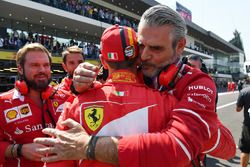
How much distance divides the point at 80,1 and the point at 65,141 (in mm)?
24943

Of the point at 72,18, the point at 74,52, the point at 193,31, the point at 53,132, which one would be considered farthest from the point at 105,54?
the point at 193,31

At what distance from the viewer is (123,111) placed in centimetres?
147

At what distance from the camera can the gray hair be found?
61.6 inches

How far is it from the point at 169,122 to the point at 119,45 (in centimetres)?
45

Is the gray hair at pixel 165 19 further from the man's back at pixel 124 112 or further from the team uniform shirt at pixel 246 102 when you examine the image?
the team uniform shirt at pixel 246 102

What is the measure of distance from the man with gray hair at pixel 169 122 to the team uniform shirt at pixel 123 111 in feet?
0.21

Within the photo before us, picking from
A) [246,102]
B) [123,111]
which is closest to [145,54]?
[123,111]

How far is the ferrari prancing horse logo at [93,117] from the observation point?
4.85 ft

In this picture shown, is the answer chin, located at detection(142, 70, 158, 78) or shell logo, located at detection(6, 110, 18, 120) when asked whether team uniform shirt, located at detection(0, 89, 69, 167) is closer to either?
shell logo, located at detection(6, 110, 18, 120)

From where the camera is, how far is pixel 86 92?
5.33ft

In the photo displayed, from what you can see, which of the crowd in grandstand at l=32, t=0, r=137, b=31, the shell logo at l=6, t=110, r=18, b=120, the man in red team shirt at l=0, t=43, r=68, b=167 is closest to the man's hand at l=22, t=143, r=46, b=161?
the man in red team shirt at l=0, t=43, r=68, b=167

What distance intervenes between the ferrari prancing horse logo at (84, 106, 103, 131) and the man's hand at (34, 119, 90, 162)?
55 millimetres

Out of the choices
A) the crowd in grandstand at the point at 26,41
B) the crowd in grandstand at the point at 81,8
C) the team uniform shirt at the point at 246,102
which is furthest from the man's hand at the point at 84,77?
the crowd in grandstand at the point at 81,8

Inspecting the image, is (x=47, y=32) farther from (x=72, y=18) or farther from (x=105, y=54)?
(x=105, y=54)
